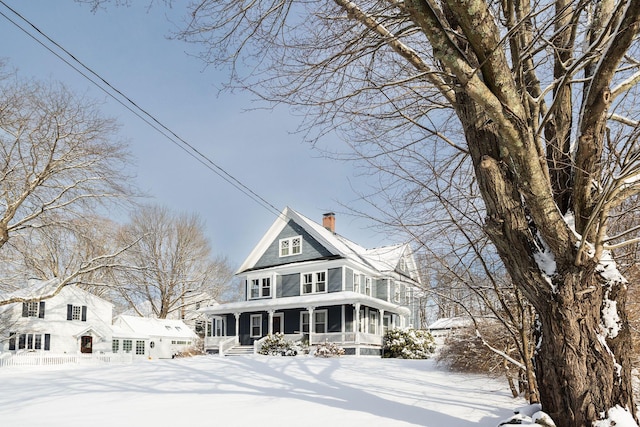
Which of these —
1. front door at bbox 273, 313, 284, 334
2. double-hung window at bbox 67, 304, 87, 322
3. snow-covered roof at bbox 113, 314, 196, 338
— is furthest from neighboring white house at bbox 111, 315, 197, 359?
front door at bbox 273, 313, 284, 334

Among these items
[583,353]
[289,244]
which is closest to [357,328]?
[289,244]

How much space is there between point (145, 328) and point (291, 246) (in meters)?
16.6

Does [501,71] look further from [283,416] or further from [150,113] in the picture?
[150,113]

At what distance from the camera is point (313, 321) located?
24516mm

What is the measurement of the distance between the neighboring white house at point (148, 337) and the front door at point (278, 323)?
10771 mm

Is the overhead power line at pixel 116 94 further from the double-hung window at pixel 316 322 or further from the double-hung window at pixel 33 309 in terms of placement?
the double-hung window at pixel 33 309

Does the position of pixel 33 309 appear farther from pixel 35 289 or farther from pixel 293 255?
pixel 293 255

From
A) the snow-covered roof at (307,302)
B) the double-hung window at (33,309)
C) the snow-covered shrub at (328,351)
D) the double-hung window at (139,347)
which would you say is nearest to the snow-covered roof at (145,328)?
the double-hung window at (139,347)

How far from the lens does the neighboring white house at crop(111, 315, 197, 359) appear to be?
1350 inches

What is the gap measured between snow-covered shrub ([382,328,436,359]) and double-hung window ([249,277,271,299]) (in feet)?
25.8

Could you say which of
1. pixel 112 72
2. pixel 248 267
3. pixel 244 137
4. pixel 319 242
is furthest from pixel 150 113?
pixel 248 267

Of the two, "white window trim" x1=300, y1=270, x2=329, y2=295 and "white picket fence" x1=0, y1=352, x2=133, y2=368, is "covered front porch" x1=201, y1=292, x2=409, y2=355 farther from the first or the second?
"white picket fence" x1=0, y1=352, x2=133, y2=368

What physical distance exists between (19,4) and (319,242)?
18927 millimetres

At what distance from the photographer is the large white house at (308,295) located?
2333 centimetres
